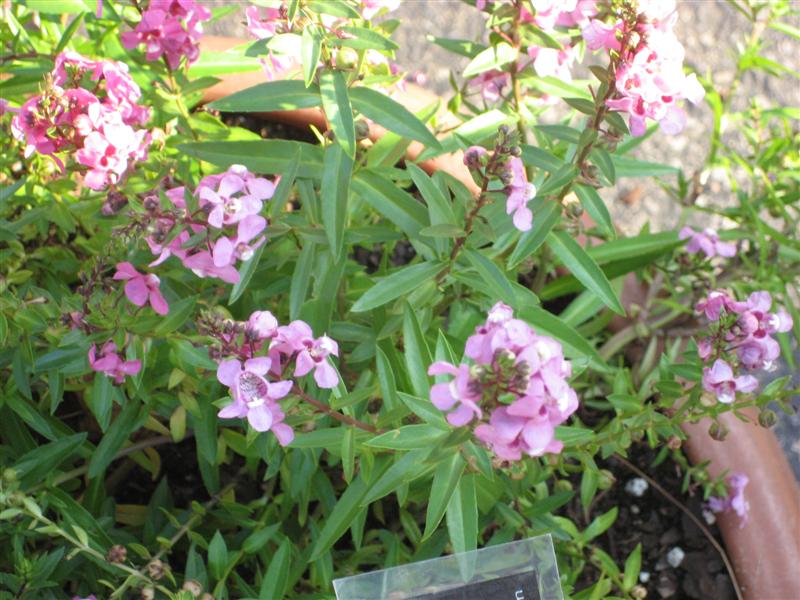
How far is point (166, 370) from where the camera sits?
1.43 metres

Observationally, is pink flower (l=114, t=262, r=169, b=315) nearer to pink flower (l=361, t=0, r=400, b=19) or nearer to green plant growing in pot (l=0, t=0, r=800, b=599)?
green plant growing in pot (l=0, t=0, r=800, b=599)

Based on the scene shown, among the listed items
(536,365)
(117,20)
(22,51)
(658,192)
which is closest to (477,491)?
(536,365)

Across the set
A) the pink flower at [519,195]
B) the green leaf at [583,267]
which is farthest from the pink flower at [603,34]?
the green leaf at [583,267]

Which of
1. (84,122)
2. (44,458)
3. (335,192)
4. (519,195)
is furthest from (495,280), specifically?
(44,458)

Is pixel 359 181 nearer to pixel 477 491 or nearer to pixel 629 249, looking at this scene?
pixel 477 491

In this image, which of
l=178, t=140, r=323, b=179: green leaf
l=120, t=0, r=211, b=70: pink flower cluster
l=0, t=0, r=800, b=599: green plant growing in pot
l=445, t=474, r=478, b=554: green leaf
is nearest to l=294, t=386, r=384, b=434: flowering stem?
l=0, t=0, r=800, b=599: green plant growing in pot

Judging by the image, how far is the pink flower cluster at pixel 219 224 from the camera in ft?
3.69

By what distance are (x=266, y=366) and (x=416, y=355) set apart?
11.7 inches

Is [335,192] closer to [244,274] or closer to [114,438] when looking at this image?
[244,274]

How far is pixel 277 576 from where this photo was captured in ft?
4.23

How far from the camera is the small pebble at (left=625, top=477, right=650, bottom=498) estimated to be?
1.88 m

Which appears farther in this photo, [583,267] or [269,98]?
[583,267]

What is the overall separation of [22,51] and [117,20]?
19 cm

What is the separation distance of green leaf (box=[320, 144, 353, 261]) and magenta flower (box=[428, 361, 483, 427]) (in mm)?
382
